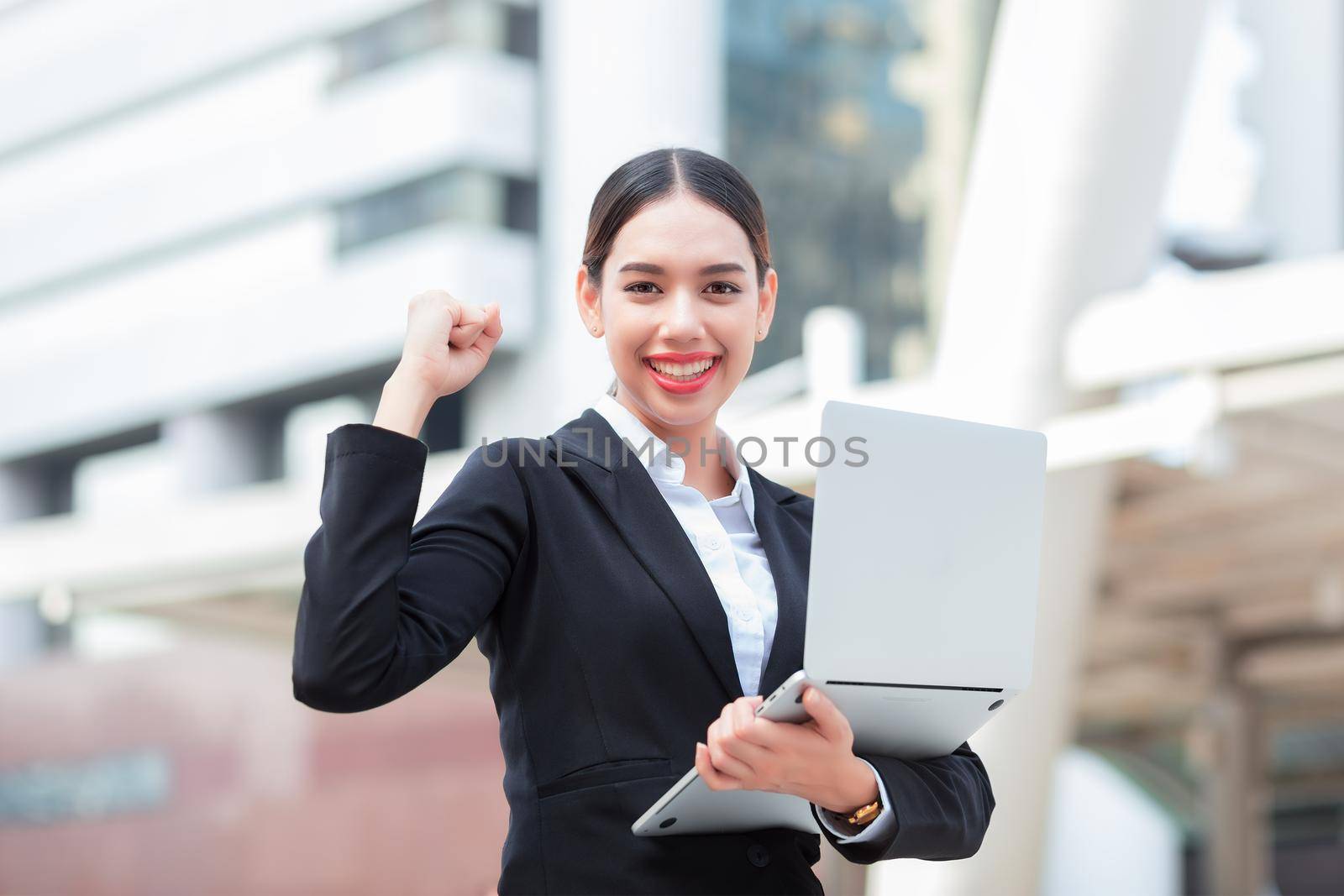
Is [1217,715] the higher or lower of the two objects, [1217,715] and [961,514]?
the higher

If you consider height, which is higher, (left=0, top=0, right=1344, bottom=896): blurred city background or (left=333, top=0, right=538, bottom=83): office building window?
(left=333, top=0, right=538, bottom=83): office building window

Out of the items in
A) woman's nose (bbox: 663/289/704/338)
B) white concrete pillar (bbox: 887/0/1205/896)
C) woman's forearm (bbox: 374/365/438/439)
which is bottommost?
woman's forearm (bbox: 374/365/438/439)

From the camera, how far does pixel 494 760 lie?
16.7 m

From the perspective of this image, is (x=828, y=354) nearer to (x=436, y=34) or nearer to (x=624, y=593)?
(x=624, y=593)

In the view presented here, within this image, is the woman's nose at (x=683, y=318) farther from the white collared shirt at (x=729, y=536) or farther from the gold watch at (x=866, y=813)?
the gold watch at (x=866, y=813)

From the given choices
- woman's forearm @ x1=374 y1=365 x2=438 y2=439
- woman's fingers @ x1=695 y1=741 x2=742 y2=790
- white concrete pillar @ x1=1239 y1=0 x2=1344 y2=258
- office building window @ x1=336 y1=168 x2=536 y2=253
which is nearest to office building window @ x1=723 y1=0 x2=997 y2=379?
office building window @ x1=336 y1=168 x2=536 y2=253

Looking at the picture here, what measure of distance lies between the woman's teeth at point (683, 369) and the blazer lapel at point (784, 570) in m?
0.21

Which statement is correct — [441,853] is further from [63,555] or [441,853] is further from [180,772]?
[63,555]

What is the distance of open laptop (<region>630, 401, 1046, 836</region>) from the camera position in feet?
4.63

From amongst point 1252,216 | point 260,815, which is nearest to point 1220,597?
point 1252,216

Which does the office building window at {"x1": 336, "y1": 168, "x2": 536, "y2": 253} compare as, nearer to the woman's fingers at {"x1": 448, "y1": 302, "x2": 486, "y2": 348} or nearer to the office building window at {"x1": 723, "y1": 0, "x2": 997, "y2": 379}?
the office building window at {"x1": 723, "y1": 0, "x2": 997, "y2": 379}

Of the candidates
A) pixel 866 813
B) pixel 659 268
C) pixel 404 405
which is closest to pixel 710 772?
pixel 866 813

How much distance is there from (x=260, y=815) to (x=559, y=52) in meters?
13.5

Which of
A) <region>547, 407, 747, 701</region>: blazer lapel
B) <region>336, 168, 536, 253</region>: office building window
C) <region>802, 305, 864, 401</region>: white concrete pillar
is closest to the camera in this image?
<region>547, 407, 747, 701</region>: blazer lapel
